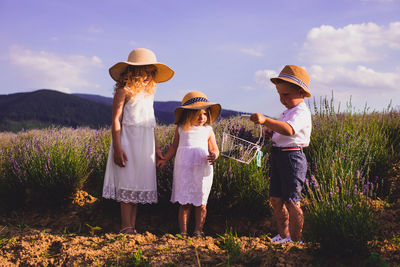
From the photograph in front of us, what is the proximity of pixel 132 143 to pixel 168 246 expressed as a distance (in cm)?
116

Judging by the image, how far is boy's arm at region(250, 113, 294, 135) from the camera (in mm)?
2518

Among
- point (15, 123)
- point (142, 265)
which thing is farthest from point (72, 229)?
point (15, 123)

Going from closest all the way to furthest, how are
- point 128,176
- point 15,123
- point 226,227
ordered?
point 128,176 → point 226,227 → point 15,123

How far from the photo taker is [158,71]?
3.60m

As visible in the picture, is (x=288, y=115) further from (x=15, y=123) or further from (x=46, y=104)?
(x=46, y=104)

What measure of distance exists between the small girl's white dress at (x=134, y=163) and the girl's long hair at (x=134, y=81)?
0.07 meters

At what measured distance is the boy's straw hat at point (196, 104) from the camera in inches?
127

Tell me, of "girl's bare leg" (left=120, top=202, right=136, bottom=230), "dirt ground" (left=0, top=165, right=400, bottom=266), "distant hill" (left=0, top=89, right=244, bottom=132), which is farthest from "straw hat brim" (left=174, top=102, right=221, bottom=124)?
"distant hill" (left=0, top=89, right=244, bottom=132)

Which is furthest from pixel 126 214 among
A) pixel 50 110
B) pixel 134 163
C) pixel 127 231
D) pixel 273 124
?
pixel 50 110

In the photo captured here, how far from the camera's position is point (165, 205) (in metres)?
4.18

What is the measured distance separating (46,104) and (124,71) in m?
52.8

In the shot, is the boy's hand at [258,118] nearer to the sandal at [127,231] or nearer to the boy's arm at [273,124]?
the boy's arm at [273,124]

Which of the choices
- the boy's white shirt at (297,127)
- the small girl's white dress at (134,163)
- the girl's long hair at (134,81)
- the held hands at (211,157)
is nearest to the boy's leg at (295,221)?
the boy's white shirt at (297,127)

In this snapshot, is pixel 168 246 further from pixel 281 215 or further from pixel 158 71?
pixel 158 71
